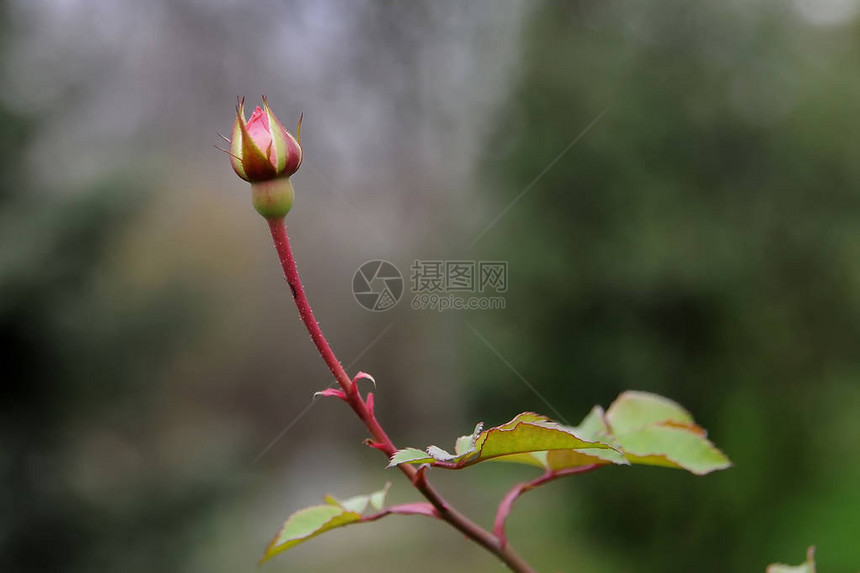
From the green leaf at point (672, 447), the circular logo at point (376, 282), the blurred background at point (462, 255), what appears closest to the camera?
the green leaf at point (672, 447)

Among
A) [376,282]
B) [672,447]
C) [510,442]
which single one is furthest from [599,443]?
[376,282]

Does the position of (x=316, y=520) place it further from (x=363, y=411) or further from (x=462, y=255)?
(x=462, y=255)

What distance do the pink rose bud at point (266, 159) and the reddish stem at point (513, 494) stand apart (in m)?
0.19

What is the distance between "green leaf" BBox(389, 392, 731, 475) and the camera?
27 cm

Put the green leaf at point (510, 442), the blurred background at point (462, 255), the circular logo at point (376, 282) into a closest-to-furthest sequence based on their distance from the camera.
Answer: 1. the green leaf at point (510, 442)
2. the blurred background at point (462, 255)
3. the circular logo at point (376, 282)

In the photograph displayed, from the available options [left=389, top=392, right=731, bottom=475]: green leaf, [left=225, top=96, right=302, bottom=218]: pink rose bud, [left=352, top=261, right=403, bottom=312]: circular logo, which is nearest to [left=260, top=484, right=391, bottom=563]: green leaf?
[left=389, top=392, right=731, bottom=475]: green leaf

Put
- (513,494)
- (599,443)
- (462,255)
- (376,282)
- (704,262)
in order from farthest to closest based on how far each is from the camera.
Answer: (462,255), (376,282), (704,262), (513,494), (599,443)

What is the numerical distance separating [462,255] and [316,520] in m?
3.55

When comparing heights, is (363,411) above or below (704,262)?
above

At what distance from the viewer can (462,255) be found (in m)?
3.89

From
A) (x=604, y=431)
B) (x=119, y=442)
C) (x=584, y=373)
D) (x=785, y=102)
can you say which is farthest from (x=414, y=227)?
(x=604, y=431)

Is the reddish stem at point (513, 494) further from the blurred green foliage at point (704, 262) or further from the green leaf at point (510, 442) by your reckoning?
the blurred green foliage at point (704, 262)

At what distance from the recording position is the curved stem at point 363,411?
0.90ft

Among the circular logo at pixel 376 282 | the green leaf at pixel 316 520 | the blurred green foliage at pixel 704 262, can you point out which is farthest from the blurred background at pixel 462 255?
the green leaf at pixel 316 520
